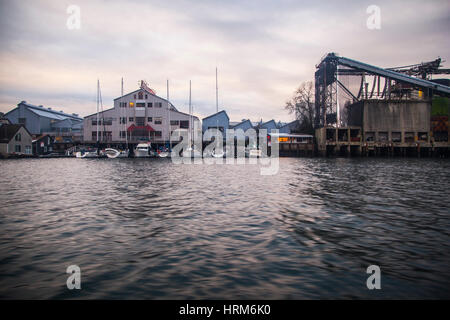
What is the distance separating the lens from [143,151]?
5994cm

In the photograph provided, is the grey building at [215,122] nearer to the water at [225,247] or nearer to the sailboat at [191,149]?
the sailboat at [191,149]

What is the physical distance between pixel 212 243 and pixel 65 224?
4860 mm

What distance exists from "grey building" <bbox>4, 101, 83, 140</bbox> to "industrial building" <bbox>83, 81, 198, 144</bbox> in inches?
392

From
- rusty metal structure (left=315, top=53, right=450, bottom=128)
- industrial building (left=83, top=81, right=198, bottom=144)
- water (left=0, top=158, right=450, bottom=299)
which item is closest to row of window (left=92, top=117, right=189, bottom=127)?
industrial building (left=83, top=81, right=198, bottom=144)

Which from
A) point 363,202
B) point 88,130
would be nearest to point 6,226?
point 363,202

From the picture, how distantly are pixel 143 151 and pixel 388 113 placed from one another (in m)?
47.7

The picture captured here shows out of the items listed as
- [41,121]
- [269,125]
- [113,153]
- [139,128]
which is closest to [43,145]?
[41,121]

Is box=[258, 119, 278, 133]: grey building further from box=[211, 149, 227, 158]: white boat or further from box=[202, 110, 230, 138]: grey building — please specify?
box=[211, 149, 227, 158]: white boat

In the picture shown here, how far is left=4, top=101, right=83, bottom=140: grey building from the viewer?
82375 mm

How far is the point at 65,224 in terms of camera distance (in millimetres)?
9445

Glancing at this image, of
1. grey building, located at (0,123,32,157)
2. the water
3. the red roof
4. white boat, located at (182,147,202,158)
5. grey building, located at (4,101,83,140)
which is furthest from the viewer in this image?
grey building, located at (4,101,83,140)

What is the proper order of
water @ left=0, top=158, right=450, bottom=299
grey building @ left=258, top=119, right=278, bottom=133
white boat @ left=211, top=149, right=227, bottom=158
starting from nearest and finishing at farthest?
1. water @ left=0, top=158, right=450, bottom=299
2. white boat @ left=211, top=149, right=227, bottom=158
3. grey building @ left=258, top=119, right=278, bottom=133

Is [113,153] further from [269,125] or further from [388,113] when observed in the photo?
[269,125]

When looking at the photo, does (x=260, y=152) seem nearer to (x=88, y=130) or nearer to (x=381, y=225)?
(x=88, y=130)
